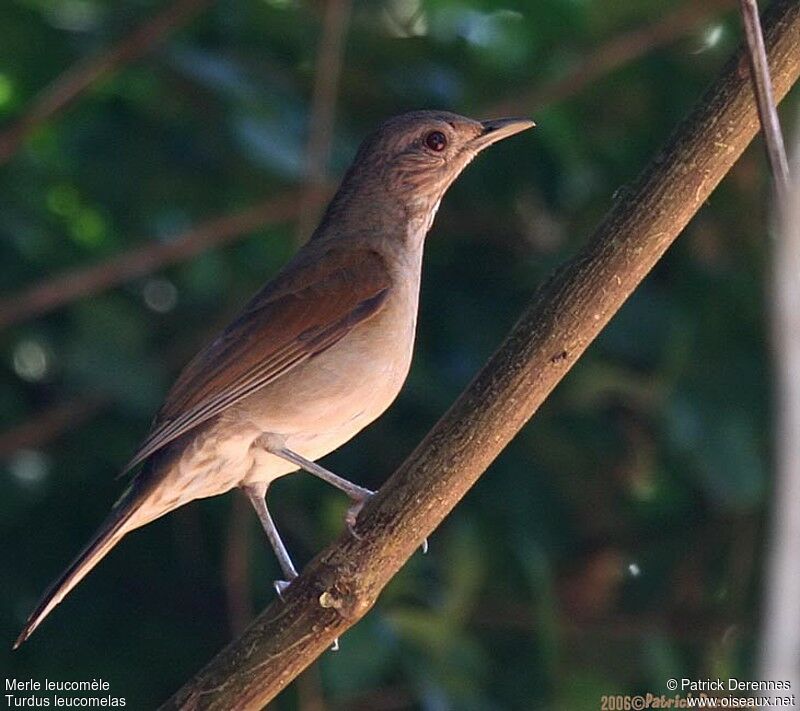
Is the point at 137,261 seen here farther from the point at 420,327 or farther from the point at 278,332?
the point at 278,332

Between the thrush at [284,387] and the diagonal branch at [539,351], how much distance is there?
2.78ft

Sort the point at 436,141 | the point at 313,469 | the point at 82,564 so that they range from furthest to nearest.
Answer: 1. the point at 436,141
2. the point at 313,469
3. the point at 82,564

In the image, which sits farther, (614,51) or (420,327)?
(420,327)

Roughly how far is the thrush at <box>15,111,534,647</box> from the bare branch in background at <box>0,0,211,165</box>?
1.25m

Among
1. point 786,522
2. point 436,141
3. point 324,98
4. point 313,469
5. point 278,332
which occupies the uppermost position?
point 324,98

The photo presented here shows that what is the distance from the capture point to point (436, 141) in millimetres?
5566

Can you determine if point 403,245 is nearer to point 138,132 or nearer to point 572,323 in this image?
point 138,132

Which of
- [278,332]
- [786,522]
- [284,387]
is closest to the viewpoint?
[786,522]

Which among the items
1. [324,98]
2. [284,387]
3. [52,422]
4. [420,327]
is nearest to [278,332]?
[284,387]

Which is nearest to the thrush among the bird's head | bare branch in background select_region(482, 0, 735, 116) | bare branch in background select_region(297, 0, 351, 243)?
the bird's head

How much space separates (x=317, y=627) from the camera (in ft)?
11.4

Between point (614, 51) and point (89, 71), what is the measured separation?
2.33 meters

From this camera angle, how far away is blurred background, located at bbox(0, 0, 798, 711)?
229 inches

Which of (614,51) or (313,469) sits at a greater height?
(614,51)
